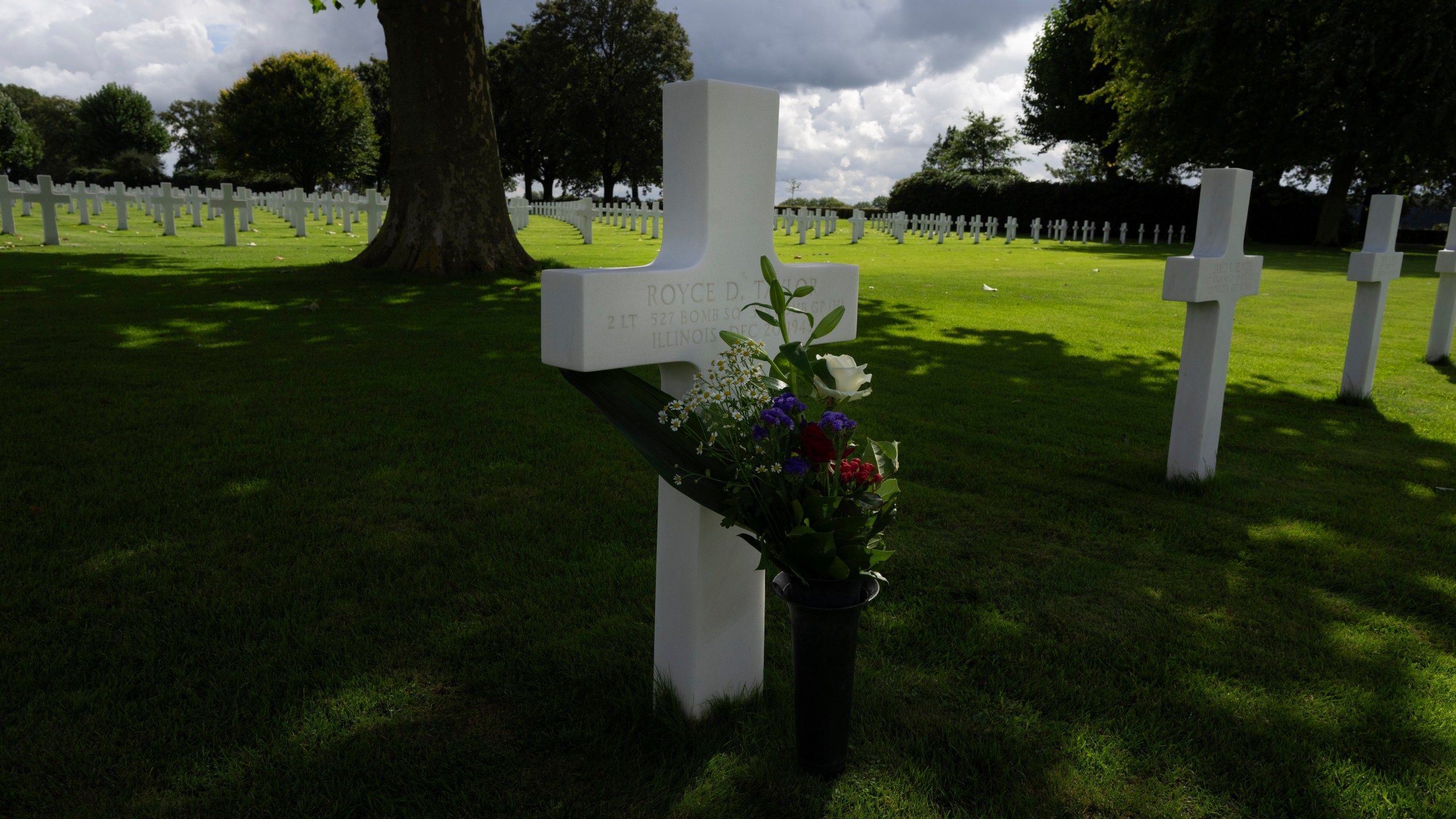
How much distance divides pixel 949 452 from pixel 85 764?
4087 mm

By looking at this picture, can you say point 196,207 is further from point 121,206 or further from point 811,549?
point 811,549

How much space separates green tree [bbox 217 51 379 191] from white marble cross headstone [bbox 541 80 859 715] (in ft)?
151

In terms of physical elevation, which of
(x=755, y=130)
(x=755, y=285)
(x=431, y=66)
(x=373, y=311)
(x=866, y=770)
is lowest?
(x=866, y=770)

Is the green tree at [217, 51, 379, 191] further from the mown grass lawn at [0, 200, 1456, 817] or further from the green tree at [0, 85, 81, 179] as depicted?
the mown grass lawn at [0, 200, 1456, 817]

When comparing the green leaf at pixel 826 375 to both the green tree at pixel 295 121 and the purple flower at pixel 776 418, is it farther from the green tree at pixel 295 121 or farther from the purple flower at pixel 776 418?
the green tree at pixel 295 121

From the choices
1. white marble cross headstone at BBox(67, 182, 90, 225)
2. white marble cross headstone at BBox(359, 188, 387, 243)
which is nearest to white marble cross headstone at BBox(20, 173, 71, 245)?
white marble cross headstone at BBox(359, 188, 387, 243)

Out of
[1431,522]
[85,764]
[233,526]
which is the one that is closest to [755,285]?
[85,764]

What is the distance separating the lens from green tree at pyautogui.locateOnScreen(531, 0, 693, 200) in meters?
46.8

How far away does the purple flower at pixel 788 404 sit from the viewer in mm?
2047

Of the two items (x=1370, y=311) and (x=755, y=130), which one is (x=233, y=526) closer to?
(x=755, y=130)

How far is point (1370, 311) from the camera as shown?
21.2ft

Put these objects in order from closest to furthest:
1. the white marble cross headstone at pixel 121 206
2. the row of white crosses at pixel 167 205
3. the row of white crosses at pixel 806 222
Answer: the row of white crosses at pixel 167 205, the white marble cross headstone at pixel 121 206, the row of white crosses at pixel 806 222

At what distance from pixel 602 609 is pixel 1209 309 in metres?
3.39

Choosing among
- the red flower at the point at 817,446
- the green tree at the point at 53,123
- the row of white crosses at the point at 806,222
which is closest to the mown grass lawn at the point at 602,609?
the red flower at the point at 817,446
